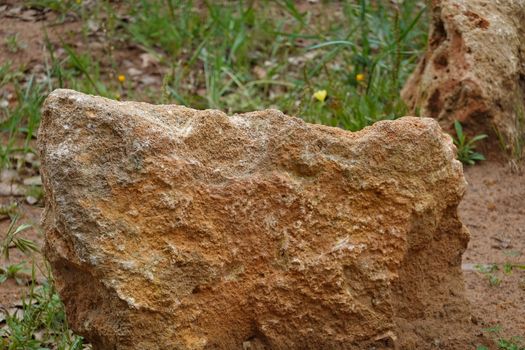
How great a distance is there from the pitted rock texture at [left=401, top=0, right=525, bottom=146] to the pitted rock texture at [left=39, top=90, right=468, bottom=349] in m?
1.78

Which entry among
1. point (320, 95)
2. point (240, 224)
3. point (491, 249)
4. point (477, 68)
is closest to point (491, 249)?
point (491, 249)

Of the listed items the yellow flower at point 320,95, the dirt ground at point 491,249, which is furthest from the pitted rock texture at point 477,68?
the yellow flower at point 320,95

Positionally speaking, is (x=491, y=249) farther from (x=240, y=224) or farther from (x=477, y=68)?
(x=240, y=224)

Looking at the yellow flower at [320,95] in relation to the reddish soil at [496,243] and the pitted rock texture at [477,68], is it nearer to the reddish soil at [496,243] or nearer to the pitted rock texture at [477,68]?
the pitted rock texture at [477,68]

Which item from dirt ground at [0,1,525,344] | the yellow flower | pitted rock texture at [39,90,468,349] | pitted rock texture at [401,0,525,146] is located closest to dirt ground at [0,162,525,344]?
dirt ground at [0,1,525,344]

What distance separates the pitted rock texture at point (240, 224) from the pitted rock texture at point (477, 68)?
178 cm

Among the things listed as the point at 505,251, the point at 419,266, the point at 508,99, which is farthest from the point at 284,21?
the point at 419,266

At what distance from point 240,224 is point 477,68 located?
2.31 meters

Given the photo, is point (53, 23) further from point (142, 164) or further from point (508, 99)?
point (142, 164)

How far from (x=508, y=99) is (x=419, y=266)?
77.6 inches

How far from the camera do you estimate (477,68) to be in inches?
179

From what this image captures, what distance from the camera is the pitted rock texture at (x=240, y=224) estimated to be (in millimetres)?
2477

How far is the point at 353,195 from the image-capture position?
273 centimetres

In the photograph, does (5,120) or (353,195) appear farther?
(5,120)
